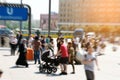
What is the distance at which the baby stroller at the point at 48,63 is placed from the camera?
73.3 ft

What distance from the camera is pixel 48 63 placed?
2331 cm

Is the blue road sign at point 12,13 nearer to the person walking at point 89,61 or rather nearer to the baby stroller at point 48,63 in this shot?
the baby stroller at point 48,63

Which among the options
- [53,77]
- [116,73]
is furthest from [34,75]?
[116,73]

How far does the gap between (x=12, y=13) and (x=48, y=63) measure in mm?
5648

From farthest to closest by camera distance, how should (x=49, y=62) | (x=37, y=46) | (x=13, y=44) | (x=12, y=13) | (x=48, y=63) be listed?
1. (x=13, y=44)
2. (x=12, y=13)
3. (x=37, y=46)
4. (x=48, y=63)
5. (x=49, y=62)

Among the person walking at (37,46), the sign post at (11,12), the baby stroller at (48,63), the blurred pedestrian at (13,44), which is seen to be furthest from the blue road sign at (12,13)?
the blurred pedestrian at (13,44)

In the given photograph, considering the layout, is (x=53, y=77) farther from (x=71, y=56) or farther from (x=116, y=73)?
(x=116, y=73)

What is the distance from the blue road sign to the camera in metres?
27.2

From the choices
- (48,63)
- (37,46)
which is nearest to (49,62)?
(48,63)

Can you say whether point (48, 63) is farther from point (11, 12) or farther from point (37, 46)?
point (11, 12)

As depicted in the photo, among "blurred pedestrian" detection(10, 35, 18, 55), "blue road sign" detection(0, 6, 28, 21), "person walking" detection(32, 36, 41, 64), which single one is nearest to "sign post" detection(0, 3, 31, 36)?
"blue road sign" detection(0, 6, 28, 21)

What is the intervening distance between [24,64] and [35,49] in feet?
6.50

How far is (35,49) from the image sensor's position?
→ 27.7 m

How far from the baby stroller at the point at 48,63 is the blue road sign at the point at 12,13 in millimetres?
5402
